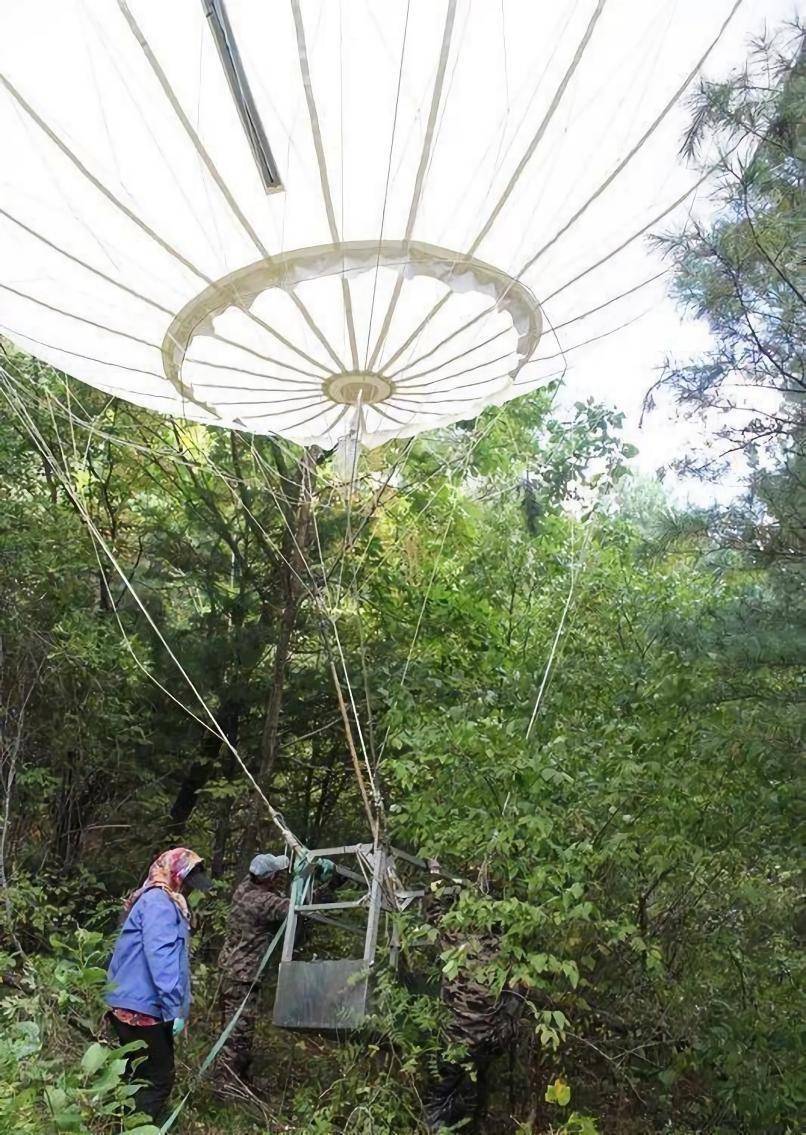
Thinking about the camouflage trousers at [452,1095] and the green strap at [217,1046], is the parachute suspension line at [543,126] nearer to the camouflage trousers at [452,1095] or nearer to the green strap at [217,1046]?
the green strap at [217,1046]

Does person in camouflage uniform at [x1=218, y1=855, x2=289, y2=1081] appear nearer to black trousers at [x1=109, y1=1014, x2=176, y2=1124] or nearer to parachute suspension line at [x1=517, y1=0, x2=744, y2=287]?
black trousers at [x1=109, y1=1014, x2=176, y2=1124]

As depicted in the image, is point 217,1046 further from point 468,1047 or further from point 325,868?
point 468,1047

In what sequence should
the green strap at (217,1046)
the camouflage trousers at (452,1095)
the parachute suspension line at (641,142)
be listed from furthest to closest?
1. the camouflage trousers at (452,1095)
2. the green strap at (217,1046)
3. the parachute suspension line at (641,142)

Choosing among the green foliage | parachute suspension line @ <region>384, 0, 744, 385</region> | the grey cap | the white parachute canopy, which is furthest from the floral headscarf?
parachute suspension line @ <region>384, 0, 744, 385</region>

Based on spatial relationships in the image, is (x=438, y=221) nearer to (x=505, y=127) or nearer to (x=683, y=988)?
(x=505, y=127)

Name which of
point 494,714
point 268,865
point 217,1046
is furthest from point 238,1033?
point 494,714

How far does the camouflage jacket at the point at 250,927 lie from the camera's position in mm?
6148

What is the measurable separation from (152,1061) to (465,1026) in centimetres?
150

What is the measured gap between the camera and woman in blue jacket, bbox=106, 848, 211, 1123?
14.1 ft

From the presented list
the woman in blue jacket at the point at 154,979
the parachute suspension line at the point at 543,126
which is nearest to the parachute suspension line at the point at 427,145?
the parachute suspension line at the point at 543,126

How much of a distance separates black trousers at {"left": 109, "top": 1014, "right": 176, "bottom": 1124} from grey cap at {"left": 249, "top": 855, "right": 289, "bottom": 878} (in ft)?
4.80

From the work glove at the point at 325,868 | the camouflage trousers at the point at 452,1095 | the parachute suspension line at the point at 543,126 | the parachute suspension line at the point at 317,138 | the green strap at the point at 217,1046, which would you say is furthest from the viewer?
the work glove at the point at 325,868

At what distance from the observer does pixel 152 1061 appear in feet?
14.4

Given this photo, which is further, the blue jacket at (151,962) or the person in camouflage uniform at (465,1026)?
the person in camouflage uniform at (465,1026)
